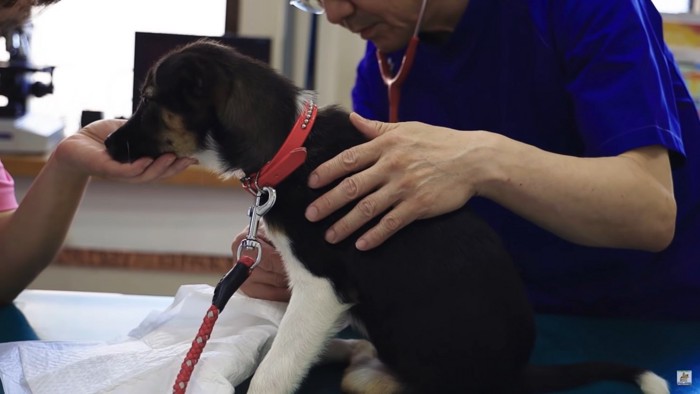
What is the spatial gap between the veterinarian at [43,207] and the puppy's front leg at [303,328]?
348mm

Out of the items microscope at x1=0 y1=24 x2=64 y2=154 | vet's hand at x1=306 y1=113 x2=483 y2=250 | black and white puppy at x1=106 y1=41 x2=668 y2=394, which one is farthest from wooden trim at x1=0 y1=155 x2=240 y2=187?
vet's hand at x1=306 y1=113 x2=483 y2=250

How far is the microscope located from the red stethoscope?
1.26m

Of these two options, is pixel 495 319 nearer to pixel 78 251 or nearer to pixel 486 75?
pixel 486 75

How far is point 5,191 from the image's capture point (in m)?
1.38

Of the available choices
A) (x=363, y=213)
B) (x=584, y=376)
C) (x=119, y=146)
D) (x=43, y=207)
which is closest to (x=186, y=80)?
(x=119, y=146)

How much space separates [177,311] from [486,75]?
549 millimetres

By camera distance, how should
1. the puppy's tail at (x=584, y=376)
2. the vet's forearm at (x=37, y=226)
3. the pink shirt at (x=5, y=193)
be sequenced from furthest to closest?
the pink shirt at (x=5, y=193), the vet's forearm at (x=37, y=226), the puppy's tail at (x=584, y=376)

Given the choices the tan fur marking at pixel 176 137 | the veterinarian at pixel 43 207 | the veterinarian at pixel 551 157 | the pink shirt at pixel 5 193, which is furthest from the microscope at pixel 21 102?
the tan fur marking at pixel 176 137

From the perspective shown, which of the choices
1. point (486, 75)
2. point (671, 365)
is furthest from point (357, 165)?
point (671, 365)

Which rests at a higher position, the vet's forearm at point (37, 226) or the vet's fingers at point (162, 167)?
the vet's fingers at point (162, 167)

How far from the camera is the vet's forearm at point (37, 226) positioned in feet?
4.12

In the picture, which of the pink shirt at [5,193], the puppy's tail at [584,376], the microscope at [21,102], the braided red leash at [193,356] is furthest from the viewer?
the microscope at [21,102]

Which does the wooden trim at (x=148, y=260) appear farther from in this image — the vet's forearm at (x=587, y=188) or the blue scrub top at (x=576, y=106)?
the vet's forearm at (x=587, y=188)

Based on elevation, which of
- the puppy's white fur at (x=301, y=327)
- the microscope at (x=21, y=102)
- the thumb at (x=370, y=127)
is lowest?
the microscope at (x=21, y=102)
